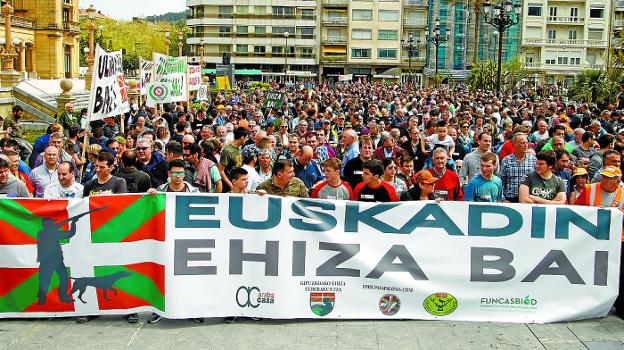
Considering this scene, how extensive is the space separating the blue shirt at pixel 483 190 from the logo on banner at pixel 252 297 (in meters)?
2.81

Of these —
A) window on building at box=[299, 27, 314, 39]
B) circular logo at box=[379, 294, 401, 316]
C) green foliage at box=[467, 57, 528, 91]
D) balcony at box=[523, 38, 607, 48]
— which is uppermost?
window on building at box=[299, 27, 314, 39]

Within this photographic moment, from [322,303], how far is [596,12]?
297 ft

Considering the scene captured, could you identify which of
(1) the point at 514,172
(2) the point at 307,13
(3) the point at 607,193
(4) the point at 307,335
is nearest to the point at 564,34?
(2) the point at 307,13

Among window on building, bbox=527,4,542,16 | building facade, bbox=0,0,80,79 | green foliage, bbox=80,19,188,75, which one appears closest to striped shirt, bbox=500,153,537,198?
building facade, bbox=0,0,80,79

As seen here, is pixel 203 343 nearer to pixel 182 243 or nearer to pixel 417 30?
→ pixel 182 243

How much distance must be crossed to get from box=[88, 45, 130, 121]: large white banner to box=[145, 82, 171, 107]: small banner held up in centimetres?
665

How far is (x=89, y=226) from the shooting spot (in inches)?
281

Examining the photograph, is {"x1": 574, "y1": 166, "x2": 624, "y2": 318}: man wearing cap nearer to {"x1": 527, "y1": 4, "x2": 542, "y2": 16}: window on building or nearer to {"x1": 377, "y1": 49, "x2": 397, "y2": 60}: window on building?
{"x1": 527, "y1": 4, "x2": 542, "y2": 16}: window on building

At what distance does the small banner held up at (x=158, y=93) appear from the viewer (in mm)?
18750

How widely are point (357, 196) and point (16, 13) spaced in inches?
2468

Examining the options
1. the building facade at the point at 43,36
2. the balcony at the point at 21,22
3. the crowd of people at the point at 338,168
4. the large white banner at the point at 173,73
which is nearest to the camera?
the crowd of people at the point at 338,168

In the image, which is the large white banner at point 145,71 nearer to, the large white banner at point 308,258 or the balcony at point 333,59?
the large white banner at point 308,258

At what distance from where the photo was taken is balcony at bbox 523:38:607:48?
88.1 meters

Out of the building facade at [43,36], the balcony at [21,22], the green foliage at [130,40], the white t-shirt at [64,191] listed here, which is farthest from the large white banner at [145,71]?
the green foliage at [130,40]
